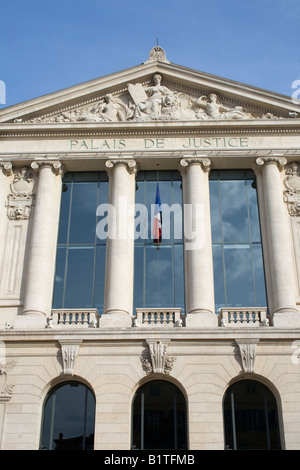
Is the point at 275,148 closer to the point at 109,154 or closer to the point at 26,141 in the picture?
the point at 109,154

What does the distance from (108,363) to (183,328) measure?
288cm

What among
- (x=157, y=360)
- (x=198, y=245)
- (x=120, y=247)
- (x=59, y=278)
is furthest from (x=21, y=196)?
(x=157, y=360)

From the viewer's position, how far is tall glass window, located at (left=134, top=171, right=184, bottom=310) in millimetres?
23953

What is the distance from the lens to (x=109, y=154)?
85.3ft

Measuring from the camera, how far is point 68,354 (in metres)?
21.6

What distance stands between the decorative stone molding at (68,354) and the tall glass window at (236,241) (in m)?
5.67

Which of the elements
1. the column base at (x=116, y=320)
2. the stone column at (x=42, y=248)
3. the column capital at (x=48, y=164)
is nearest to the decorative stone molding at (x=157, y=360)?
the column base at (x=116, y=320)

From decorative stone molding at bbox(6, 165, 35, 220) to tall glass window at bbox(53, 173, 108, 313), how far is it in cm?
139

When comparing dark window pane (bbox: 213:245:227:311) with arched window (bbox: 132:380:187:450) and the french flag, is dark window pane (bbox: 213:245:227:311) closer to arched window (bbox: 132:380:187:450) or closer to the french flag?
the french flag

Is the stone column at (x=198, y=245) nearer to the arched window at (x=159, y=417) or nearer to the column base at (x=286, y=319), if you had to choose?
the column base at (x=286, y=319)

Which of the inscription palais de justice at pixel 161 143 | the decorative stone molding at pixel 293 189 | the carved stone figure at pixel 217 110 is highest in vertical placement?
the carved stone figure at pixel 217 110

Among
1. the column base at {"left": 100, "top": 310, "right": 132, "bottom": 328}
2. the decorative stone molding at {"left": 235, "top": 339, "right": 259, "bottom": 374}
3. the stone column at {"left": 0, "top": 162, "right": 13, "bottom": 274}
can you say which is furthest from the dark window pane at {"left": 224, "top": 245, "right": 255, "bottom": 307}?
the stone column at {"left": 0, "top": 162, "right": 13, "bottom": 274}

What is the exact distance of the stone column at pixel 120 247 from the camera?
22828 millimetres
